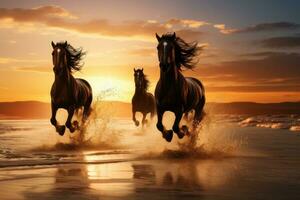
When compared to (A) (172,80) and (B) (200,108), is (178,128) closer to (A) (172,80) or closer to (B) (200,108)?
(A) (172,80)

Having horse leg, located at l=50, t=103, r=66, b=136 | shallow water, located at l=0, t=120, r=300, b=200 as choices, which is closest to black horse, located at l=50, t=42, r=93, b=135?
horse leg, located at l=50, t=103, r=66, b=136

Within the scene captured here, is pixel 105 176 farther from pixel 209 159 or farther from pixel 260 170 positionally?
pixel 209 159

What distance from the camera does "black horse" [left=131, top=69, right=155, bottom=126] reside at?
26953mm

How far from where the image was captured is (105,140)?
21.4 m

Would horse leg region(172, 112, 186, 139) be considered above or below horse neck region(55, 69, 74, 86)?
below

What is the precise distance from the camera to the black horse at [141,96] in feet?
88.4

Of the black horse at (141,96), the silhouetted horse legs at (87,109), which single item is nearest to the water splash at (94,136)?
the silhouetted horse legs at (87,109)

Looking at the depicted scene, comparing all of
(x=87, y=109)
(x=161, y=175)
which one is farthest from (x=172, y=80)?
(x=87, y=109)

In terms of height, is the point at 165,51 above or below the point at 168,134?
above

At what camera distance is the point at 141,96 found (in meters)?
27.8

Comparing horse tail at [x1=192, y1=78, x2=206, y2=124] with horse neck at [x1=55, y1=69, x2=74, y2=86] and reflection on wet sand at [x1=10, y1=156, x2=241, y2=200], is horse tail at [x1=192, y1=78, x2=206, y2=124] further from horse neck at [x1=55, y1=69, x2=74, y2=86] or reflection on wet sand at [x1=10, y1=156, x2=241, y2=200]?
reflection on wet sand at [x1=10, y1=156, x2=241, y2=200]

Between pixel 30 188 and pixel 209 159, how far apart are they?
6.82 meters

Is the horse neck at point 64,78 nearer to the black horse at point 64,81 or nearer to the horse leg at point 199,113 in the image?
the black horse at point 64,81

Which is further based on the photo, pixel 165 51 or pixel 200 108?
pixel 200 108
